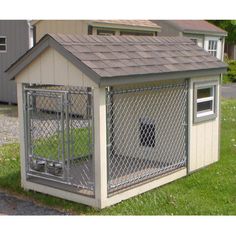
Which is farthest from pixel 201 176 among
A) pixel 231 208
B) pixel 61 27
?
pixel 61 27

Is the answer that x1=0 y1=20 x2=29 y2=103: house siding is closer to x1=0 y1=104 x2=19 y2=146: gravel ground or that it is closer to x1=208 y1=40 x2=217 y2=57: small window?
x1=0 y1=104 x2=19 y2=146: gravel ground

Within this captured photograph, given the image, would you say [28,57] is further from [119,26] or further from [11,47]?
[11,47]

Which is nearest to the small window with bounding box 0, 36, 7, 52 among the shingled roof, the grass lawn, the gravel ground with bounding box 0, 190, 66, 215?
the grass lawn

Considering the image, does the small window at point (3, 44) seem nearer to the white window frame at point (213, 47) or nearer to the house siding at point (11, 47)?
the house siding at point (11, 47)

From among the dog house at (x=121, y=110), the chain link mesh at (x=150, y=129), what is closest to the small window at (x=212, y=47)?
the dog house at (x=121, y=110)

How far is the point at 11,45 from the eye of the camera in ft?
55.2

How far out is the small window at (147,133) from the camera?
7.62m

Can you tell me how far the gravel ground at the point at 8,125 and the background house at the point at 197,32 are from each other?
Result: 835cm

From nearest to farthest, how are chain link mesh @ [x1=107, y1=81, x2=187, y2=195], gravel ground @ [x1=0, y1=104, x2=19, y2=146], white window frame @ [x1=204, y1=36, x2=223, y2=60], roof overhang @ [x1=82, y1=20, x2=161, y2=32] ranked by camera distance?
chain link mesh @ [x1=107, y1=81, x2=187, y2=195] < gravel ground @ [x1=0, y1=104, x2=19, y2=146] < roof overhang @ [x1=82, y1=20, x2=161, y2=32] < white window frame @ [x1=204, y1=36, x2=223, y2=60]

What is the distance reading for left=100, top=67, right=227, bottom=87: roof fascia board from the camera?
553 cm

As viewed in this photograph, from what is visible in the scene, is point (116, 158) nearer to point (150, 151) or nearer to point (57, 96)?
point (150, 151)

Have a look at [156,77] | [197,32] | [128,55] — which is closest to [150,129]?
[156,77]

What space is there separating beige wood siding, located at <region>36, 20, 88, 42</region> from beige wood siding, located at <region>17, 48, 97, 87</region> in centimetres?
736

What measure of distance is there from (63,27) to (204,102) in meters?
7.70
